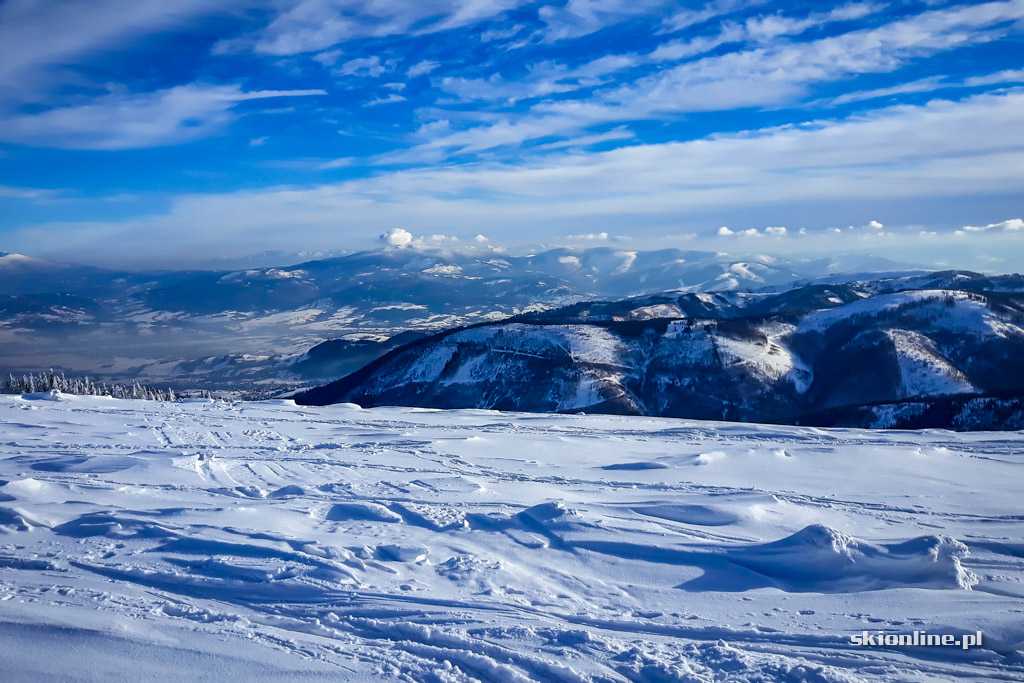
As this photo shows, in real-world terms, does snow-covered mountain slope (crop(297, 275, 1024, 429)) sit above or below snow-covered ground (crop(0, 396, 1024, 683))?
below

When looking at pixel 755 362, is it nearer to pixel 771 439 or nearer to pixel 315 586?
pixel 771 439

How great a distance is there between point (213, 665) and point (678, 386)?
85960 millimetres

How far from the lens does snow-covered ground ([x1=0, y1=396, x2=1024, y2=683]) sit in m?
8.55

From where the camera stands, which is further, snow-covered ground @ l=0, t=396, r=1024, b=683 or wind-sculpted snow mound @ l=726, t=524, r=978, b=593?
wind-sculpted snow mound @ l=726, t=524, r=978, b=593

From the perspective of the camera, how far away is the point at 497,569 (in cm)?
1183

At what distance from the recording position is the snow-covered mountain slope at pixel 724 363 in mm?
84438
